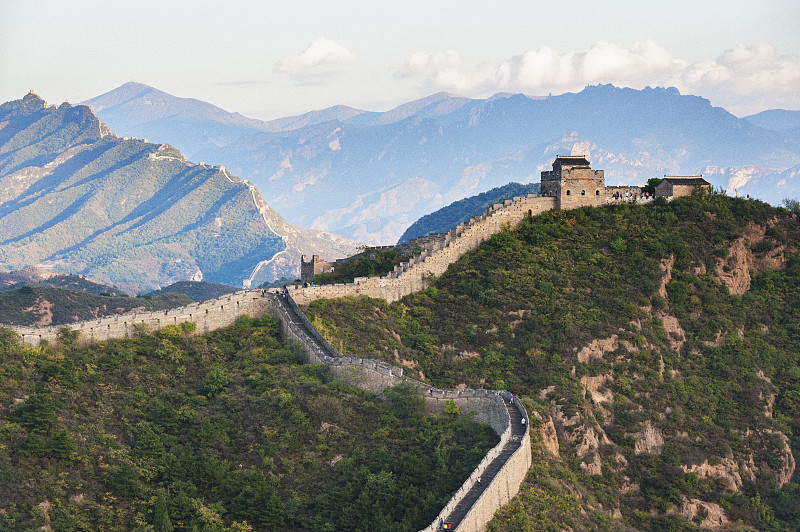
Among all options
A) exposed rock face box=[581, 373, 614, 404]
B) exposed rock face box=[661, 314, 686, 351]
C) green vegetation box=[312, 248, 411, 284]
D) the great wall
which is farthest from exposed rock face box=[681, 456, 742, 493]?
green vegetation box=[312, 248, 411, 284]

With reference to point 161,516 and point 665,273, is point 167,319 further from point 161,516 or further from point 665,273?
point 665,273

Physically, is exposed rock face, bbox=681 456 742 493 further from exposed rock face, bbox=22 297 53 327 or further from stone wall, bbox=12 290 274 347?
exposed rock face, bbox=22 297 53 327

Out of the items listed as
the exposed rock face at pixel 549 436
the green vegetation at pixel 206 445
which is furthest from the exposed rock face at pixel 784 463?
the green vegetation at pixel 206 445

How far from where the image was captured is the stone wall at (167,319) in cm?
6712

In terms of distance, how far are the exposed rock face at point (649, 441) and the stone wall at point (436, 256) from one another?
24.6 meters

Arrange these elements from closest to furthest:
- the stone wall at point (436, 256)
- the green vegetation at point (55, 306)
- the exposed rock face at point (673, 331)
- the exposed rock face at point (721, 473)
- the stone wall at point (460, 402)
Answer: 1. the stone wall at point (460, 402)
2. the exposed rock face at point (721, 473)
3. the stone wall at point (436, 256)
4. the exposed rock face at point (673, 331)
5. the green vegetation at point (55, 306)

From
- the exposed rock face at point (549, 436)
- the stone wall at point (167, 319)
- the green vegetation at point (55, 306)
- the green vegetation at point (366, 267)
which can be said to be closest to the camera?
the exposed rock face at point (549, 436)

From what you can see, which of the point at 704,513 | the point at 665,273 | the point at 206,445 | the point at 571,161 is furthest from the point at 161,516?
the point at 571,161

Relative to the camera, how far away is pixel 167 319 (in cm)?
7369

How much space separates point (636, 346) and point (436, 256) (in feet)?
66.6

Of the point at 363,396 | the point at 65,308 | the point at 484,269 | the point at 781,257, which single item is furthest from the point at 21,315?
the point at 781,257

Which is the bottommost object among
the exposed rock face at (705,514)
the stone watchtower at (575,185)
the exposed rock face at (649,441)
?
the exposed rock face at (705,514)

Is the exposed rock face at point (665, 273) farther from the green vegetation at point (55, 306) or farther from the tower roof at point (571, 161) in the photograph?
the green vegetation at point (55, 306)

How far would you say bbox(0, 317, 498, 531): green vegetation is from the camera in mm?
52906
